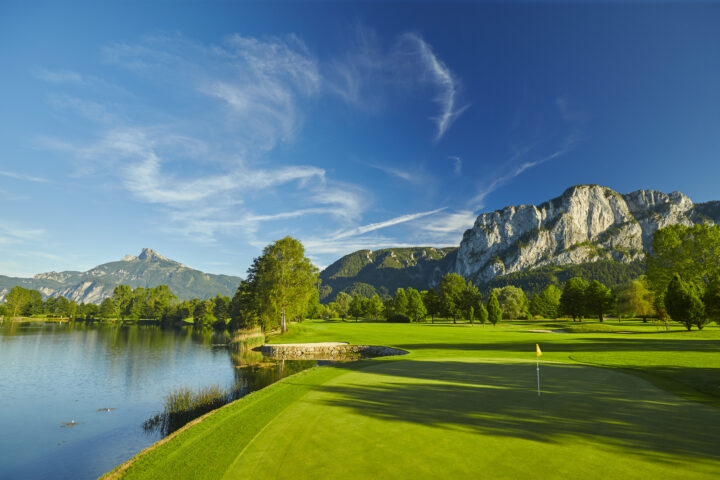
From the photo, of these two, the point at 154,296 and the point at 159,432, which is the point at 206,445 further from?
the point at 154,296

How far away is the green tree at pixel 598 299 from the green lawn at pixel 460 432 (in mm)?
71162

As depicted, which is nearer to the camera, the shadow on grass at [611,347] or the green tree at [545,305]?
the shadow on grass at [611,347]

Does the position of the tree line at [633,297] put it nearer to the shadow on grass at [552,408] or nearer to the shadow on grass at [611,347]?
the shadow on grass at [611,347]

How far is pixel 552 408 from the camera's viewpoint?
9.88 metres

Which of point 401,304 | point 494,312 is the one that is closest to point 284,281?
point 494,312

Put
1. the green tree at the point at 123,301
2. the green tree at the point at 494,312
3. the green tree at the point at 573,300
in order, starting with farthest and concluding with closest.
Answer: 1. the green tree at the point at 123,301
2. the green tree at the point at 573,300
3. the green tree at the point at 494,312

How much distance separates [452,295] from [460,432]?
92.2 metres

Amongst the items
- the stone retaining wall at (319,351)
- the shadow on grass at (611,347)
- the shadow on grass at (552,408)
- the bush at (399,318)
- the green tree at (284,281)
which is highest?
the green tree at (284,281)

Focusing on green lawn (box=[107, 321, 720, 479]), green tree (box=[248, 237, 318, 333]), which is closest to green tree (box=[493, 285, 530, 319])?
green tree (box=[248, 237, 318, 333])

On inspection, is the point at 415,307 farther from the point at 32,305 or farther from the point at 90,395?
the point at 32,305

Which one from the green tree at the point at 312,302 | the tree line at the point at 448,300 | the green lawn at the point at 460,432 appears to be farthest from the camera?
the green tree at the point at 312,302

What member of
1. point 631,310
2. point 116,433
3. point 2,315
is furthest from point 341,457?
point 2,315

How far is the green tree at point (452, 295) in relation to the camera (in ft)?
307

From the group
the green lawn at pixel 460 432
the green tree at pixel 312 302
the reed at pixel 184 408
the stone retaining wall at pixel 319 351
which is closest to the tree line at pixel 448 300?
the green tree at pixel 312 302
